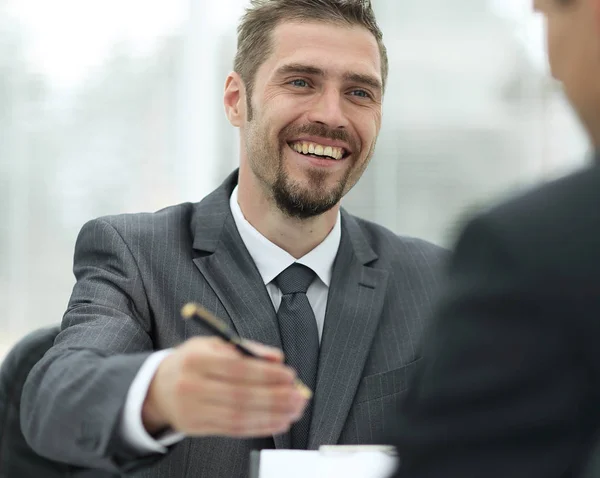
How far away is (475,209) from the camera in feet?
2.27

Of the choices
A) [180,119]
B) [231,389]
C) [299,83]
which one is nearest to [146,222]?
[299,83]

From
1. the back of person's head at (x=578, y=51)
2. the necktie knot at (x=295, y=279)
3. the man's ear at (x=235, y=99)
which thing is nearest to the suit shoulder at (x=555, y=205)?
the back of person's head at (x=578, y=51)

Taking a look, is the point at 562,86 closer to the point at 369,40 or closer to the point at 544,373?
the point at 544,373

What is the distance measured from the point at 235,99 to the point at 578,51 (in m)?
1.27

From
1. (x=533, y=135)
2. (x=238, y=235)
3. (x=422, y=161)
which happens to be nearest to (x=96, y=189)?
(x=422, y=161)

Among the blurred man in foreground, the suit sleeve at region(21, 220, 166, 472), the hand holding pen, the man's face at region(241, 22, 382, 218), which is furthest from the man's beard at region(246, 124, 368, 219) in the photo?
the blurred man in foreground

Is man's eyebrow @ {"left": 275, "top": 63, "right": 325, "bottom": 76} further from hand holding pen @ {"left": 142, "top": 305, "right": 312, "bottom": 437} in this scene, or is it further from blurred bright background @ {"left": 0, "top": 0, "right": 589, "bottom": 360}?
blurred bright background @ {"left": 0, "top": 0, "right": 589, "bottom": 360}

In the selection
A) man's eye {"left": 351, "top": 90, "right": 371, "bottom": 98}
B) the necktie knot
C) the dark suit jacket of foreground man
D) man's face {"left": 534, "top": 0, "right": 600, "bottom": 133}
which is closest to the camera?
the dark suit jacket of foreground man

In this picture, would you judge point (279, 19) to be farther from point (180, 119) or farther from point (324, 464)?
point (180, 119)

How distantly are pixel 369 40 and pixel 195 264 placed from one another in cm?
62

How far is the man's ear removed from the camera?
1924 millimetres

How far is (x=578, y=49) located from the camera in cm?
75

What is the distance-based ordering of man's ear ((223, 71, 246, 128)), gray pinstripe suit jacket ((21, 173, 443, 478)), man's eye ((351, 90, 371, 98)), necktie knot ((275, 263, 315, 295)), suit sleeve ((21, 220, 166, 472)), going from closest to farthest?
1. suit sleeve ((21, 220, 166, 472))
2. gray pinstripe suit jacket ((21, 173, 443, 478))
3. necktie knot ((275, 263, 315, 295))
4. man's eye ((351, 90, 371, 98))
5. man's ear ((223, 71, 246, 128))

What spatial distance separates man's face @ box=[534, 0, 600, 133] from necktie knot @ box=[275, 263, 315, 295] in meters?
0.96
